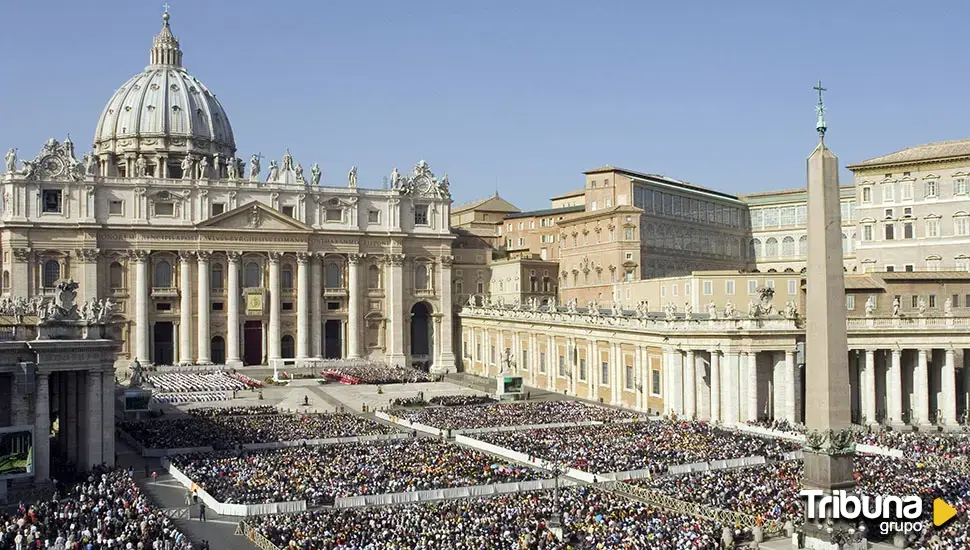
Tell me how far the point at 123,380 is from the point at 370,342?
22.3 metres

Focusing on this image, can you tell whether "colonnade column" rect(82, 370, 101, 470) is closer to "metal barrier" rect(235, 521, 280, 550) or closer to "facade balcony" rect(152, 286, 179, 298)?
"metal barrier" rect(235, 521, 280, 550)

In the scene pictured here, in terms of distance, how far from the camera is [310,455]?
132 feet

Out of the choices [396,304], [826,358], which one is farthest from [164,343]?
[826,358]

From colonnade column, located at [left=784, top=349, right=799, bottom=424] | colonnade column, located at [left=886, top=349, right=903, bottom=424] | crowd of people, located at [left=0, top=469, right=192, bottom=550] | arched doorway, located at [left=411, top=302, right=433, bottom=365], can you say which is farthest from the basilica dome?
crowd of people, located at [left=0, top=469, right=192, bottom=550]

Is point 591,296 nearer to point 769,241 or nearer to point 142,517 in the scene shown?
point 769,241

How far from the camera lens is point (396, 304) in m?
93.1

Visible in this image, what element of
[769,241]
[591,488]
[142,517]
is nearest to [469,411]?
[591,488]

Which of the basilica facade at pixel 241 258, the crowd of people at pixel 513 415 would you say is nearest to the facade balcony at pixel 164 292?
the basilica facade at pixel 241 258

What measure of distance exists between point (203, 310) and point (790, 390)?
52604 mm

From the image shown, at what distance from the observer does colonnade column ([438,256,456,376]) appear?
307 feet

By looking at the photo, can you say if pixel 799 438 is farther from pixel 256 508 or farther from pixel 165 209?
pixel 165 209

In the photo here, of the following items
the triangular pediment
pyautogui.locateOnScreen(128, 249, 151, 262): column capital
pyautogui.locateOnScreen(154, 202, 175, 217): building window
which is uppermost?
pyautogui.locateOnScreen(154, 202, 175, 217): building window

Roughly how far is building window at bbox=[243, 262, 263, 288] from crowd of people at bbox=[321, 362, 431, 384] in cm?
983

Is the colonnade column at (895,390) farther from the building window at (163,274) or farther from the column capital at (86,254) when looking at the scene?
the column capital at (86,254)
